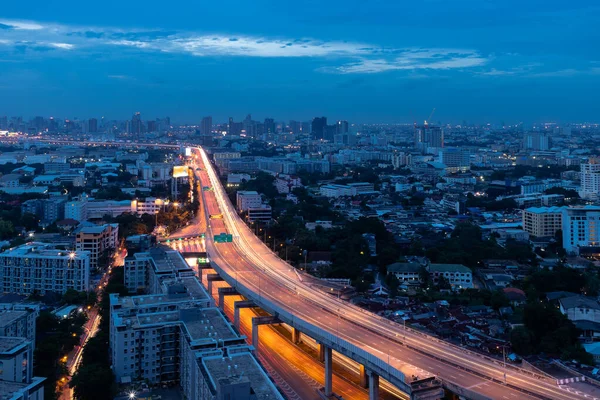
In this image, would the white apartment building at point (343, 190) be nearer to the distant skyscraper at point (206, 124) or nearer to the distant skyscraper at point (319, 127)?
the distant skyscraper at point (319, 127)

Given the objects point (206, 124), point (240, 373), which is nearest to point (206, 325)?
point (240, 373)

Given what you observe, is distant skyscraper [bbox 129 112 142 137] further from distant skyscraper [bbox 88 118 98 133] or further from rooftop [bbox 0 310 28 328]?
rooftop [bbox 0 310 28 328]

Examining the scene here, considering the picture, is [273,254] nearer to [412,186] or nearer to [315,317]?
[315,317]

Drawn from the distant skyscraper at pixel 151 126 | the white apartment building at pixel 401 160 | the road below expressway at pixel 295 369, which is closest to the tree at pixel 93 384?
the road below expressway at pixel 295 369

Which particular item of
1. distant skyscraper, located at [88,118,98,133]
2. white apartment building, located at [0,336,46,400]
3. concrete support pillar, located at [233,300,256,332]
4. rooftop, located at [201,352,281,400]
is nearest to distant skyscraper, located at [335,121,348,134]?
distant skyscraper, located at [88,118,98,133]

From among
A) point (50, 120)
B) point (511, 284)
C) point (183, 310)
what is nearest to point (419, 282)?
point (511, 284)
